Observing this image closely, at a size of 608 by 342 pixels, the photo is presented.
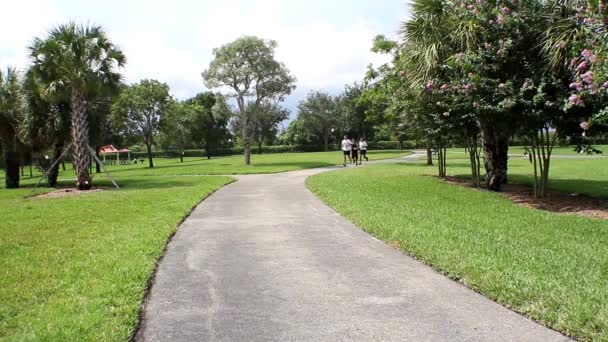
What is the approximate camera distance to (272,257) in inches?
237

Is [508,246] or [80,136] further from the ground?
[80,136]

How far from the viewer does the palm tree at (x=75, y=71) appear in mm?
16766

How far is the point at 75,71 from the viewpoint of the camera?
1662 centimetres

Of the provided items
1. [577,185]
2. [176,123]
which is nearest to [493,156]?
[577,185]

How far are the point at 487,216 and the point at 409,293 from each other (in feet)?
16.7

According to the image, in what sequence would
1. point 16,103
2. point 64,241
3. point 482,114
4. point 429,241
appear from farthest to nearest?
point 16,103
point 482,114
point 64,241
point 429,241

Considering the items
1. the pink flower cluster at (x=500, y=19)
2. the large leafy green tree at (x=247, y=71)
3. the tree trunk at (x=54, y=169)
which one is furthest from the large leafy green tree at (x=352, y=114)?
the pink flower cluster at (x=500, y=19)

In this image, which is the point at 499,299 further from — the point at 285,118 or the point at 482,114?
the point at 285,118

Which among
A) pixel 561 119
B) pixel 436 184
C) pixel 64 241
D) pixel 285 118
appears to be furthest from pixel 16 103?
pixel 285 118

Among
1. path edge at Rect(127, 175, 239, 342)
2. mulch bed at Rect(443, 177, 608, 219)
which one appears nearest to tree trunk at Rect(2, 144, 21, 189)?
path edge at Rect(127, 175, 239, 342)

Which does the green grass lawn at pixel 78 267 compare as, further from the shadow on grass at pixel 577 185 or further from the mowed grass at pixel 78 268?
the shadow on grass at pixel 577 185

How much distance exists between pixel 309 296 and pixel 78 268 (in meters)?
2.97

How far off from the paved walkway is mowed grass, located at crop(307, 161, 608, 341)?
0.82 ft

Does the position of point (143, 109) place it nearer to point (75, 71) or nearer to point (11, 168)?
point (11, 168)
